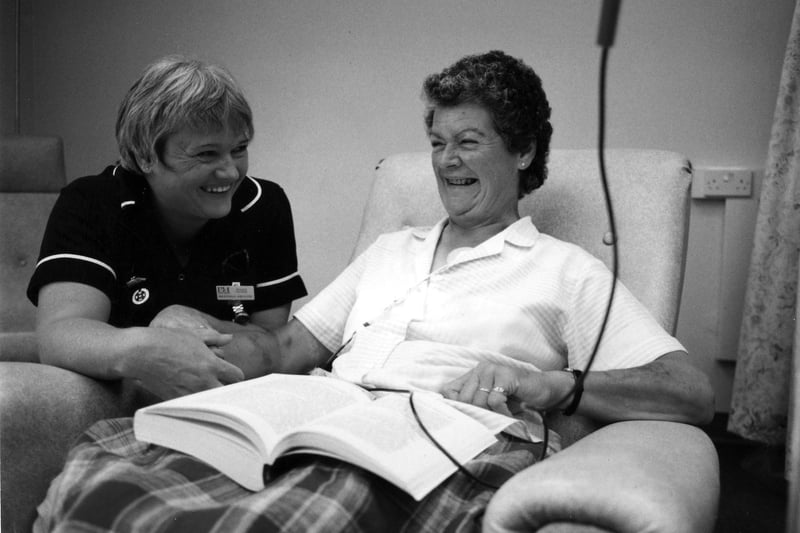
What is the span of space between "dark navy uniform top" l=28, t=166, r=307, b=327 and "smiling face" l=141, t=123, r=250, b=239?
0.06 meters

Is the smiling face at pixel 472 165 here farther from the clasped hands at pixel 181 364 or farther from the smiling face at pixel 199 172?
the clasped hands at pixel 181 364

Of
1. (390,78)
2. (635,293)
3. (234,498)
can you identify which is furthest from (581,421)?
(390,78)

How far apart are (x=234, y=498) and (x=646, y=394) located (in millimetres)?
574

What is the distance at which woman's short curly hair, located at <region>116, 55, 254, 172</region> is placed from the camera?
53.0 inches

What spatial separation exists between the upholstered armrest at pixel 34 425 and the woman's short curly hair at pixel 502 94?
0.77 metres

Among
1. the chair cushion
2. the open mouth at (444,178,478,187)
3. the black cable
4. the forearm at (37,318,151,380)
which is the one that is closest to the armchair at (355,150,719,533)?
the black cable

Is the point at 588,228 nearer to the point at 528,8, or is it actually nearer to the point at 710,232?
the point at 710,232

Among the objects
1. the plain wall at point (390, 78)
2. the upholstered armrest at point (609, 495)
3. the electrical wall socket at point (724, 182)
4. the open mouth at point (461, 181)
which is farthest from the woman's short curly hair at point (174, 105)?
the electrical wall socket at point (724, 182)

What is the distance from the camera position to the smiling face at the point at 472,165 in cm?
144

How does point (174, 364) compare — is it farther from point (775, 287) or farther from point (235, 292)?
point (775, 287)

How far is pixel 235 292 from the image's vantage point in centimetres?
152

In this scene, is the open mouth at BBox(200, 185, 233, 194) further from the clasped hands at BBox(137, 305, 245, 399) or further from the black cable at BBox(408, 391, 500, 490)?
the black cable at BBox(408, 391, 500, 490)

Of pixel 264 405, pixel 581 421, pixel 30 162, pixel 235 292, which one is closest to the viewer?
pixel 264 405

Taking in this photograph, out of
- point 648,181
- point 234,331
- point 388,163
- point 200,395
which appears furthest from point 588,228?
point 200,395
